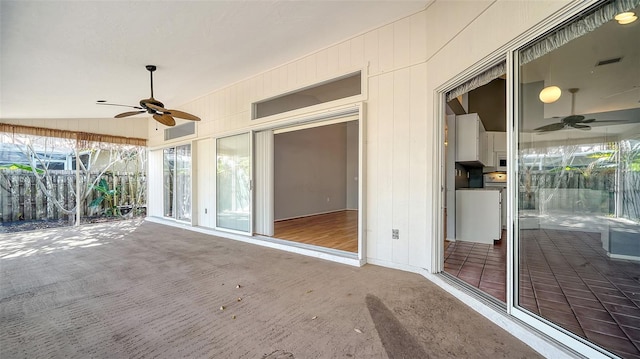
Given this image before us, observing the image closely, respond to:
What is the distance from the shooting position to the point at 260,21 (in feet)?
9.83

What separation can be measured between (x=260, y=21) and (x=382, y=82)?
5.45 feet

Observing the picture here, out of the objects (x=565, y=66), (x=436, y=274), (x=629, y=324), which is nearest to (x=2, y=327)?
(x=436, y=274)

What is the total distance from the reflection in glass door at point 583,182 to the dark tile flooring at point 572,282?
0.04ft

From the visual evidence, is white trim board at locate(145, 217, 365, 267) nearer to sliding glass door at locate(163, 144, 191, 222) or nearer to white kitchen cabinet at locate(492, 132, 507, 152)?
sliding glass door at locate(163, 144, 191, 222)

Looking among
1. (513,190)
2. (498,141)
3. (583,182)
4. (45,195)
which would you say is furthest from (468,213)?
(45,195)

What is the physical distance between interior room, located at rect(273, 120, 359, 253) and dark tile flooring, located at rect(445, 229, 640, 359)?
93.6 inches

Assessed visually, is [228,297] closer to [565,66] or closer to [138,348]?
[138,348]

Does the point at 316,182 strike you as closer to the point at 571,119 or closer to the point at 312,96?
the point at 312,96

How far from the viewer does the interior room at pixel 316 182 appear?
236 inches

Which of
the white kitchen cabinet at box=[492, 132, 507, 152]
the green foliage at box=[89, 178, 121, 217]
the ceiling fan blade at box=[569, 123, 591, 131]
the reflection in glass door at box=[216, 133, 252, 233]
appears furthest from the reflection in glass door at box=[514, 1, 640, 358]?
the green foliage at box=[89, 178, 121, 217]

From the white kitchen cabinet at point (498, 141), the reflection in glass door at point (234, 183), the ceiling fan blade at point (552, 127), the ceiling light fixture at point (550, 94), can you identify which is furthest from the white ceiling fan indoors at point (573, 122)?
the reflection in glass door at point (234, 183)

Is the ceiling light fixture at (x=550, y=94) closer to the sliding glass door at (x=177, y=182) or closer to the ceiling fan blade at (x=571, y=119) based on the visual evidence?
the ceiling fan blade at (x=571, y=119)

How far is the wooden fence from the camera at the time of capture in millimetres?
6562

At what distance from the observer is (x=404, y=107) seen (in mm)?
3111
